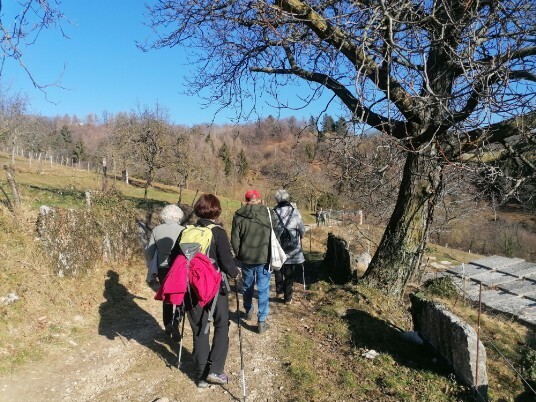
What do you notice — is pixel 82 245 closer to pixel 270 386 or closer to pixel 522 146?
pixel 270 386

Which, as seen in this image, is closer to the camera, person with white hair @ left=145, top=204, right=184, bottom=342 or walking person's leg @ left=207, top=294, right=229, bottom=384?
walking person's leg @ left=207, top=294, right=229, bottom=384

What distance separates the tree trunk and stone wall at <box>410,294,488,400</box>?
1.58m

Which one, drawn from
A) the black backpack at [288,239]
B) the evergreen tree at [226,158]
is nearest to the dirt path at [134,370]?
the black backpack at [288,239]

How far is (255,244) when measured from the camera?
5.58m

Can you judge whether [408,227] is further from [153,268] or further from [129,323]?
[129,323]

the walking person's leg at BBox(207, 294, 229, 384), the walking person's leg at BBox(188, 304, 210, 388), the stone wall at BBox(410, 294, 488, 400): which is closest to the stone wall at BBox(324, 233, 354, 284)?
the stone wall at BBox(410, 294, 488, 400)

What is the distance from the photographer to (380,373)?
4.63 m

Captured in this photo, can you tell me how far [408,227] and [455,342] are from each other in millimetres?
2670

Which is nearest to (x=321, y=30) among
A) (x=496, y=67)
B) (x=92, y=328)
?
(x=496, y=67)

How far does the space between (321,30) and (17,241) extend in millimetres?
5660

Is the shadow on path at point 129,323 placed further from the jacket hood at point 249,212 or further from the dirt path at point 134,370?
the jacket hood at point 249,212

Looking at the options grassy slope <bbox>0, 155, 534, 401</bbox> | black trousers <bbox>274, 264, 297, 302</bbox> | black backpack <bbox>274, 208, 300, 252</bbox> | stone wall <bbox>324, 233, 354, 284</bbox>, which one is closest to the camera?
grassy slope <bbox>0, 155, 534, 401</bbox>

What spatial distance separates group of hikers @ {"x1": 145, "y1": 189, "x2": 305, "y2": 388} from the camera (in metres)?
4.28

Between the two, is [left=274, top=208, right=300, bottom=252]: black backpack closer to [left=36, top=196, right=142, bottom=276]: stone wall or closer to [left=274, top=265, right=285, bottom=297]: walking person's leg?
[left=274, top=265, right=285, bottom=297]: walking person's leg
